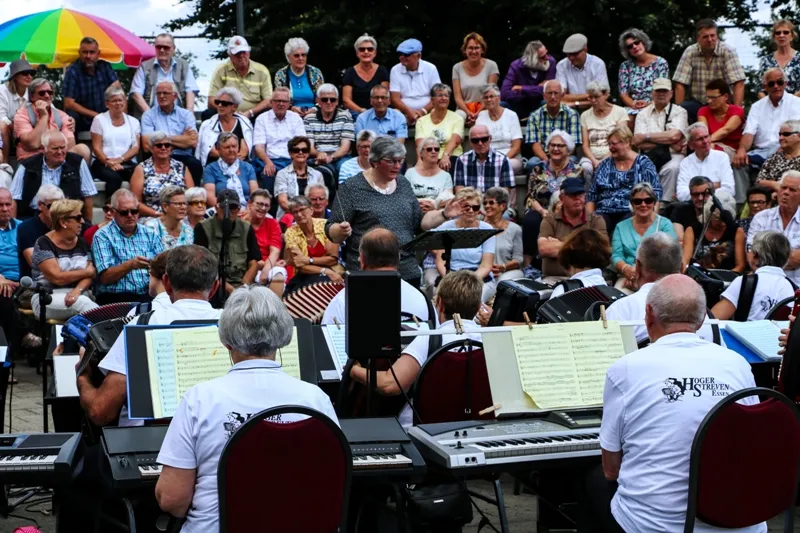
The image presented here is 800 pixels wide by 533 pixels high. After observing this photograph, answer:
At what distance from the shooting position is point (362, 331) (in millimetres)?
5062

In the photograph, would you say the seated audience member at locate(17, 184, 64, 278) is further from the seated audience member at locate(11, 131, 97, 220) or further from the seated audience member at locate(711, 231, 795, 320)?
the seated audience member at locate(711, 231, 795, 320)

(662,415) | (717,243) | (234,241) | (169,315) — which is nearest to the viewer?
(662,415)

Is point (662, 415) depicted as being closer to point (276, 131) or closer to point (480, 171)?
point (480, 171)

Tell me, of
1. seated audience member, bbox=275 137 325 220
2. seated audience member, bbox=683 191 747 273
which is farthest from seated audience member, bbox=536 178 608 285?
seated audience member, bbox=275 137 325 220

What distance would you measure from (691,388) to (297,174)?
26.9ft

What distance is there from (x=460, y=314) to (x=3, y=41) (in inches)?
441

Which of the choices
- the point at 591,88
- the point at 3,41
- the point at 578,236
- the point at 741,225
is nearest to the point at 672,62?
the point at 591,88

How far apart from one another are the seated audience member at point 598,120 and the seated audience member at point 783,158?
1561mm

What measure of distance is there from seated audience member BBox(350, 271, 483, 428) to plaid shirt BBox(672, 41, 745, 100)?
8385 millimetres

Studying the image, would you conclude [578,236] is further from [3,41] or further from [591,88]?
[3,41]

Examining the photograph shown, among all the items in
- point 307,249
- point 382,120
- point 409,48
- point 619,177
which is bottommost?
point 307,249

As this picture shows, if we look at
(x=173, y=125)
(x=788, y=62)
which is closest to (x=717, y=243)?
(x=788, y=62)

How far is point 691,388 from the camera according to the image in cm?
431

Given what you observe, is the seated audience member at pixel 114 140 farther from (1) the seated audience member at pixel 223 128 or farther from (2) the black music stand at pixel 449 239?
(2) the black music stand at pixel 449 239
